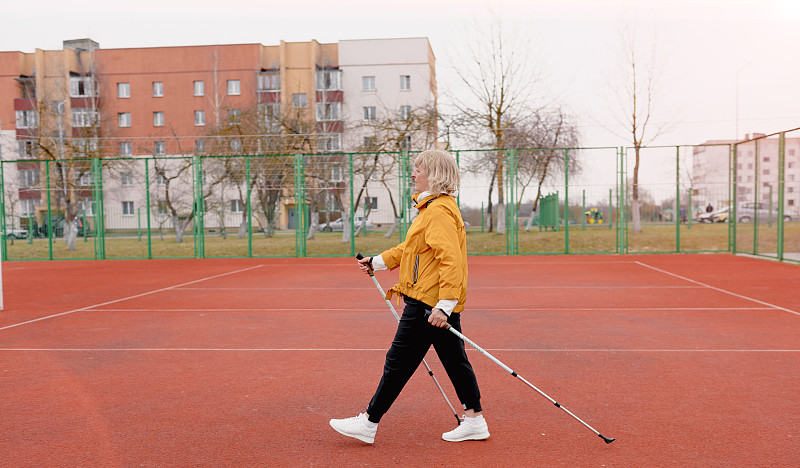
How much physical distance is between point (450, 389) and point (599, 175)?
15.6 meters

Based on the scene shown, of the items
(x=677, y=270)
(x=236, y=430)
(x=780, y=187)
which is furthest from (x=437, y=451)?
(x=780, y=187)

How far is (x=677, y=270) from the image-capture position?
15031 millimetres

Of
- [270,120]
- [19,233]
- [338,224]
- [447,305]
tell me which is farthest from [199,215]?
[447,305]

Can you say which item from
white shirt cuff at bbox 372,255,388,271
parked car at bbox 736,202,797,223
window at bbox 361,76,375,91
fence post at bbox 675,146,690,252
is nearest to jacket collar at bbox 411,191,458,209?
white shirt cuff at bbox 372,255,388,271

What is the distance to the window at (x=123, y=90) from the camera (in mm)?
53312

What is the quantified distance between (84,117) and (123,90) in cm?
2036

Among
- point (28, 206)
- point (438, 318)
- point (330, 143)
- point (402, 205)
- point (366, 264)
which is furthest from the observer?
point (330, 143)

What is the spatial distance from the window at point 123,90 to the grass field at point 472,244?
31585 millimetres

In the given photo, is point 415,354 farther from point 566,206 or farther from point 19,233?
point 19,233

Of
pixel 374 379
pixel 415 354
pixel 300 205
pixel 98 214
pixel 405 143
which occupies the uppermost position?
pixel 405 143

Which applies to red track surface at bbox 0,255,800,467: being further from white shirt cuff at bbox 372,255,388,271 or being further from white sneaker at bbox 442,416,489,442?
white shirt cuff at bbox 372,255,388,271

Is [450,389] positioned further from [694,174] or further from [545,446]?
[694,174]

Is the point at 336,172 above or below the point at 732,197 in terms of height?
above

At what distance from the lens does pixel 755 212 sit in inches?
695
